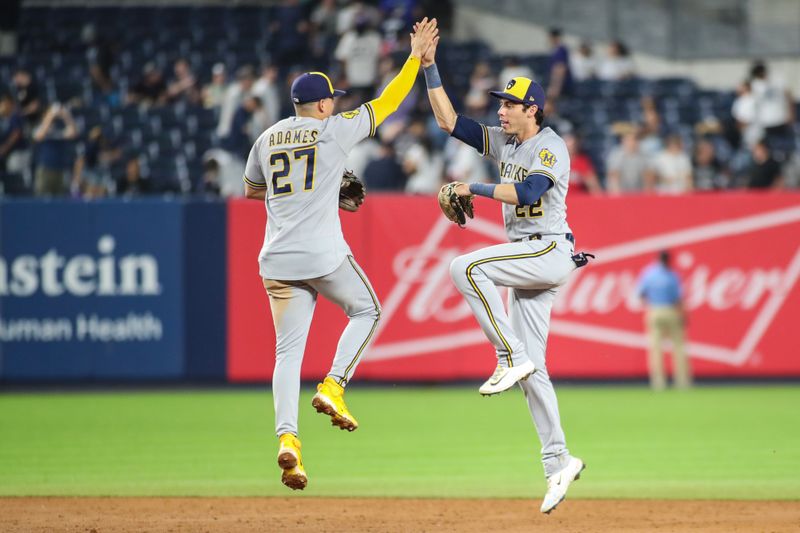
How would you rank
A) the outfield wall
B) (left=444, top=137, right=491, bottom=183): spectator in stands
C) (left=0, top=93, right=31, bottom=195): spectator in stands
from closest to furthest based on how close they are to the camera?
the outfield wall, (left=444, top=137, right=491, bottom=183): spectator in stands, (left=0, top=93, right=31, bottom=195): spectator in stands

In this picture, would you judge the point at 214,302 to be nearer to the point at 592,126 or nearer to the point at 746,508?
the point at 592,126

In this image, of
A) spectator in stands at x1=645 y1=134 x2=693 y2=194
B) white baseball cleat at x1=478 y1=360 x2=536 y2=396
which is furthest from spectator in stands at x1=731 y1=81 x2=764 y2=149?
white baseball cleat at x1=478 y1=360 x2=536 y2=396

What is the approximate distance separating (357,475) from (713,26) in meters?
14.3

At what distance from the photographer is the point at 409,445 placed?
12.2 meters

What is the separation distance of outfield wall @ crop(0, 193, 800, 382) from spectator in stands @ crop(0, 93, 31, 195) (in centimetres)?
197

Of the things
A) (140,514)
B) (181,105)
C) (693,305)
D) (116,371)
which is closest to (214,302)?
(116,371)

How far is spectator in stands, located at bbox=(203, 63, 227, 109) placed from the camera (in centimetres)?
2019

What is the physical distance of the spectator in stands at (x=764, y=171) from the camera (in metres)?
17.4

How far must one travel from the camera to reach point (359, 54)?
1955 centimetres

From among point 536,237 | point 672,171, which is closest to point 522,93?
point 536,237

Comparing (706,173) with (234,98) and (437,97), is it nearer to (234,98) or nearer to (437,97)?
(234,98)

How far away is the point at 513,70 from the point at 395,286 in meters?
4.42

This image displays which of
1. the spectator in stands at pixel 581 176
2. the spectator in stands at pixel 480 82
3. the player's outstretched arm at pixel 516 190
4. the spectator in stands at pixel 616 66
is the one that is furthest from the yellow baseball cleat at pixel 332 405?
the spectator in stands at pixel 616 66

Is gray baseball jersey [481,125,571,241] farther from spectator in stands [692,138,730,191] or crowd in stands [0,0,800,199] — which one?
spectator in stands [692,138,730,191]
